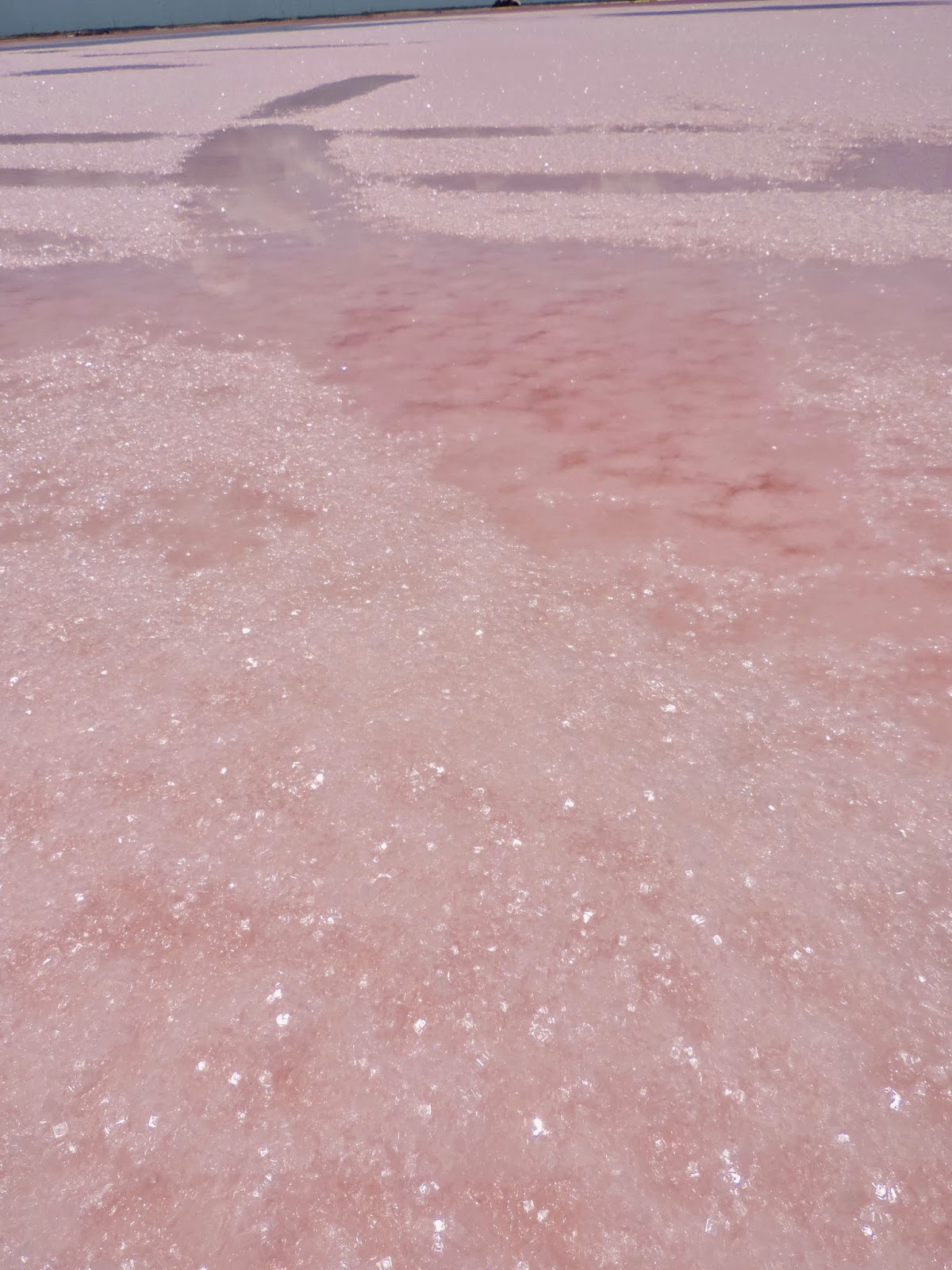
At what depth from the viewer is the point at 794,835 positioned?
0.80m

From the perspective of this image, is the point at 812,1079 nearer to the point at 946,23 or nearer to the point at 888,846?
the point at 888,846

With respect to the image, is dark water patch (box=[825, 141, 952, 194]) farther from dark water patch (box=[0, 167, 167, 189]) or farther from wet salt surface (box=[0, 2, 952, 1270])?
dark water patch (box=[0, 167, 167, 189])

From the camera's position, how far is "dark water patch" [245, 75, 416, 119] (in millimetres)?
4863

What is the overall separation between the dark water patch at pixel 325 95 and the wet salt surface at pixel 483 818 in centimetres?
390

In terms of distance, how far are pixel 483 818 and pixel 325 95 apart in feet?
Result: 18.1

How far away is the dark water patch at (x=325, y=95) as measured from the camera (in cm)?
486

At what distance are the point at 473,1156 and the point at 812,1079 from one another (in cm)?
23

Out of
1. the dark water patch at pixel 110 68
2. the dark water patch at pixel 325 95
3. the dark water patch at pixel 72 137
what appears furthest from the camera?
the dark water patch at pixel 110 68

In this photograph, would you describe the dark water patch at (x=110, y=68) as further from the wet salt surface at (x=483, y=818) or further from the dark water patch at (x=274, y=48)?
the wet salt surface at (x=483, y=818)

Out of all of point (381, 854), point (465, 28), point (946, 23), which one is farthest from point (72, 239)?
point (465, 28)

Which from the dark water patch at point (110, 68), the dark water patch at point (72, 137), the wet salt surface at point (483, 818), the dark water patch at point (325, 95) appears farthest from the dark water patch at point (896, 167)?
the dark water patch at point (110, 68)

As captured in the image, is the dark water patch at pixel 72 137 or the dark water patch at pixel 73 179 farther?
the dark water patch at pixel 72 137

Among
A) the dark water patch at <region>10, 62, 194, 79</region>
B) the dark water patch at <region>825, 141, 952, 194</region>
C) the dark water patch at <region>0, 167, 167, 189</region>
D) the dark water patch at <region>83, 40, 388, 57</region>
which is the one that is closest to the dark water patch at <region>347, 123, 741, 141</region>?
the dark water patch at <region>825, 141, 952, 194</region>

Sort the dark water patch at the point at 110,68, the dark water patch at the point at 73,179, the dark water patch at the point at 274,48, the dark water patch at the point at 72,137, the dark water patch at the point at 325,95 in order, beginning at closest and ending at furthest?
the dark water patch at the point at 73,179 < the dark water patch at the point at 72,137 < the dark water patch at the point at 325,95 < the dark water patch at the point at 110,68 < the dark water patch at the point at 274,48
